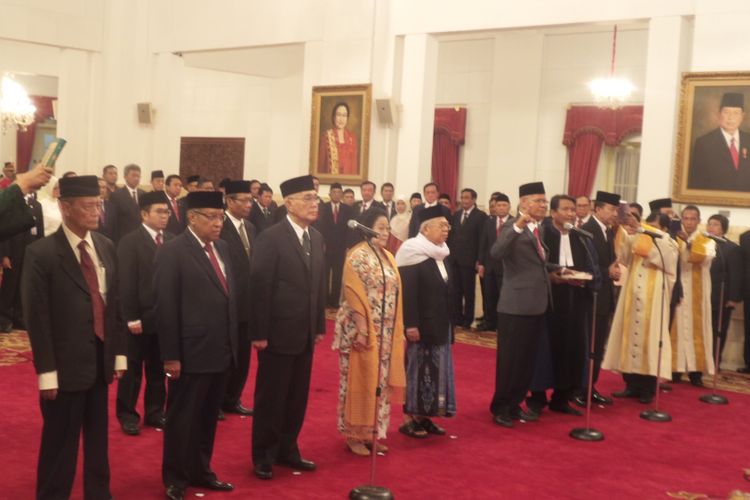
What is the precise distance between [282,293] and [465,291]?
686cm

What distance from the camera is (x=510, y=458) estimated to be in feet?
20.1

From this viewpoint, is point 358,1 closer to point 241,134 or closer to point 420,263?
point 241,134

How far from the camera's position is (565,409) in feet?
24.7

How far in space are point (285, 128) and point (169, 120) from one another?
106 inches

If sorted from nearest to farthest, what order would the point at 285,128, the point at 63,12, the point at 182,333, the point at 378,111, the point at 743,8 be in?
the point at 182,333 → the point at 743,8 → the point at 378,111 → the point at 63,12 → the point at 285,128

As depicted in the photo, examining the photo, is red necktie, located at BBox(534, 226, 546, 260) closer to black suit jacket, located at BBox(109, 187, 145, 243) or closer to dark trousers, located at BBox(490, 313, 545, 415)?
dark trousers, located at BBox(490, 313, 545, 415)

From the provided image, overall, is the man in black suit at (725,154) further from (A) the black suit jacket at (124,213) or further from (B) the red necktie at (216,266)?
(B) the red necktie at (216,266)

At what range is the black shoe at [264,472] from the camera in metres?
5.30

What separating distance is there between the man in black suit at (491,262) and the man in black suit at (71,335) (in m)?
7.63

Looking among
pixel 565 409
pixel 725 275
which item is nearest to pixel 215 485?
pixel 565 409

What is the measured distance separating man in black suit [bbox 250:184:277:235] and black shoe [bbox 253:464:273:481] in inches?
259

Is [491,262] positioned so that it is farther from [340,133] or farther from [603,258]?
[603,258]

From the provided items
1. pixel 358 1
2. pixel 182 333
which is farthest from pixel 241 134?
pixel 182 333

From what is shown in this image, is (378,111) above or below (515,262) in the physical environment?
above
